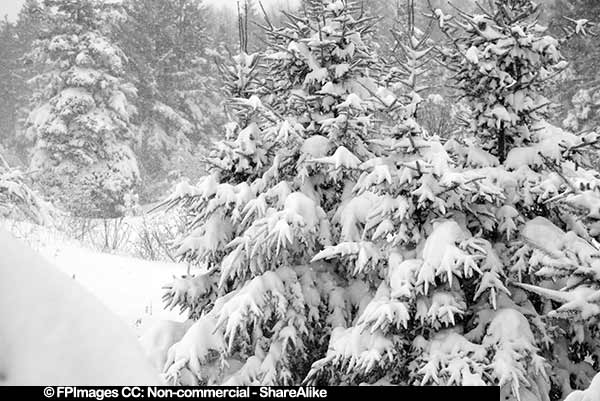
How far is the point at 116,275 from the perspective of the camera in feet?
32.0

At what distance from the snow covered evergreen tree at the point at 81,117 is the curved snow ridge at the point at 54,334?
2170 centimetres

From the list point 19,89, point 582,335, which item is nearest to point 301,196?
point 582,335

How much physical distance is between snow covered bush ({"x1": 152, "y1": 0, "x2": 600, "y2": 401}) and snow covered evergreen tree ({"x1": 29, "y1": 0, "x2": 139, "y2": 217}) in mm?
17710

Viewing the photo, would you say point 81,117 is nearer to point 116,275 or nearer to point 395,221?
point 116,275

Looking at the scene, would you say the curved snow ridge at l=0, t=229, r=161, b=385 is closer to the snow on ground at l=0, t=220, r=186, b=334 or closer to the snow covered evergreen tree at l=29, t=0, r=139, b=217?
the snow on ground at l=0, t=220, r=186, b=334

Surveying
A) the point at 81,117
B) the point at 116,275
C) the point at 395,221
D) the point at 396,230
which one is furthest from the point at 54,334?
the point at 81,117

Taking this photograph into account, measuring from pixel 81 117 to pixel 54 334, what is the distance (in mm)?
23181

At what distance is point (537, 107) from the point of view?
472 centimetres

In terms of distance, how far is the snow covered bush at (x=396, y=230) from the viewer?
3.97 metres

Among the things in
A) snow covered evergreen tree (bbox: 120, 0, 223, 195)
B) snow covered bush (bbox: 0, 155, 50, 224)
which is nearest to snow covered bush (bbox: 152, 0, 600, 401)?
snow covered bush (bbox: 0, 155, 50, 224)

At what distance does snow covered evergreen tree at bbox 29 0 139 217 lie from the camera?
21.9 metres

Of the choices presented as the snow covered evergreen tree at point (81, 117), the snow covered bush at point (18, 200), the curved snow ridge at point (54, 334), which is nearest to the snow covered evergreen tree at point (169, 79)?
the snow covered evergreen tree at point (81, 117)

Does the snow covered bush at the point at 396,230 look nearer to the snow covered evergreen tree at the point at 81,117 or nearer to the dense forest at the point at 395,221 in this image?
the dense forest at the point at 395,221

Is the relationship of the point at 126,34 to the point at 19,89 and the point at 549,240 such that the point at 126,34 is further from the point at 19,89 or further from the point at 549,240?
the point at 549,240
